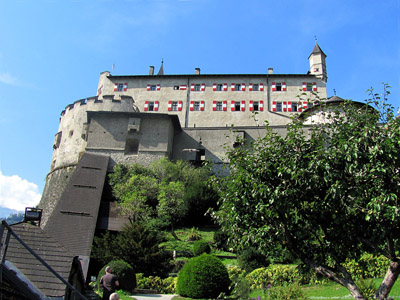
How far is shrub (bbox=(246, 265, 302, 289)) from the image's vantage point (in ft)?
47.5

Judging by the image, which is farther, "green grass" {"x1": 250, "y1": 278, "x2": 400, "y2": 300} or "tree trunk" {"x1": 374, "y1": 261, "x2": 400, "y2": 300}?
"green grass" {"x1": 250, "y1": 278, "x2": 400, "y2": 300}

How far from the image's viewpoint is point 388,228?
853cm

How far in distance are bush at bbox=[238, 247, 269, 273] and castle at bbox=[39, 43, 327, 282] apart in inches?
338

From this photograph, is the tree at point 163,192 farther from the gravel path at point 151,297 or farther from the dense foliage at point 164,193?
the gravel path at point 151,297

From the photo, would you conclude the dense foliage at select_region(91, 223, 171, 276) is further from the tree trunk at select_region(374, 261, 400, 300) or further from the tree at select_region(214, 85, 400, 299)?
the tree trunk at select_region(374, 261, 400, 300)

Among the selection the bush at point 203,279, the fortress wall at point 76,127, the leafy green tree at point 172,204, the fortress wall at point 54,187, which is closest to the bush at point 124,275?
the bush at point 203,279

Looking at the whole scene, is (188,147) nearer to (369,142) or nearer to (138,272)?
(138,272)

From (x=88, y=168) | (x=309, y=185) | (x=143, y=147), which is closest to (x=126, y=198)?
(x=88, y=168)

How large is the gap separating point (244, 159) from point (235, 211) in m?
1.61

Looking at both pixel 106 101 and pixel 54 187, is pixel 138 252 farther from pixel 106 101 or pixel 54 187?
pixel 106 101

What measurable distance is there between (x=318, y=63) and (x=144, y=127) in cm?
2621

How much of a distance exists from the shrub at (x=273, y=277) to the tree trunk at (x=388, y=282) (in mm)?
6287

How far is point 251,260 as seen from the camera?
1723 cm

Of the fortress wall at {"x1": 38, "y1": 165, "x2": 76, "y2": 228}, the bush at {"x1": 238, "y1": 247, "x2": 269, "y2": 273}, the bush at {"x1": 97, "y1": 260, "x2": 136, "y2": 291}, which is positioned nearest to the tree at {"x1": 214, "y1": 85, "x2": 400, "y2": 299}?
the bush at {"x1": 97, "y1": 260, "x2": 136, "y2": 291}
